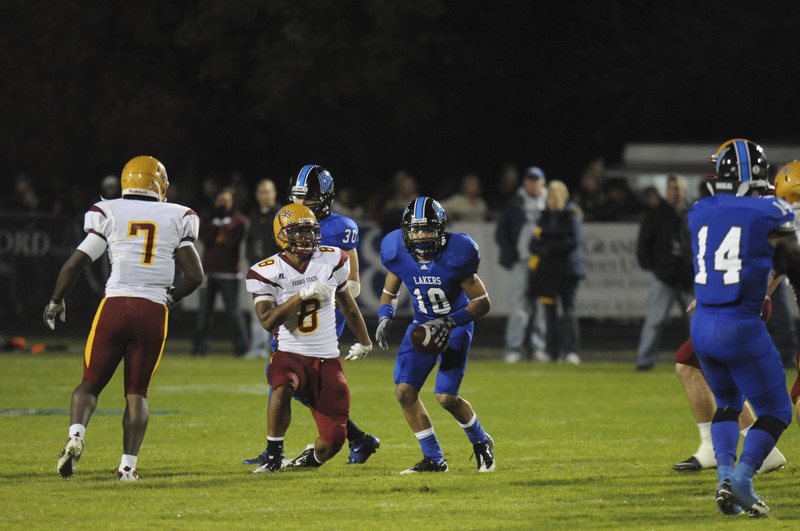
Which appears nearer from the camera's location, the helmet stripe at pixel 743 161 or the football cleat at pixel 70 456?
the helmet stripe at pixel 743 161

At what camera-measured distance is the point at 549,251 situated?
1723 cm

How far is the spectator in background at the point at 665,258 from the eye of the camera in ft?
52.6

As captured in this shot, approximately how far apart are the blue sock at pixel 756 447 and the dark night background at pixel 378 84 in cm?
2019

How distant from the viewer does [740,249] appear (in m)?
7.45

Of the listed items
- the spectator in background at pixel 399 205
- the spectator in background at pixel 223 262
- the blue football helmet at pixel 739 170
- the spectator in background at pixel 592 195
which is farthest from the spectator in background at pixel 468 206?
the blue football helmet at pixel 739 170

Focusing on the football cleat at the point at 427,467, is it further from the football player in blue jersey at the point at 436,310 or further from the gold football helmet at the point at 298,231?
the gold football helmet at the point at 298,231

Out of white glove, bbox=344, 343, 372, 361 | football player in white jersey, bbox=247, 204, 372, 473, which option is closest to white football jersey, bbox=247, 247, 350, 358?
football player in white jersey, bbox=247, 204, 372, 473

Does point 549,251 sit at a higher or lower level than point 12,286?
higher

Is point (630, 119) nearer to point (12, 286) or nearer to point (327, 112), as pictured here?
point (327, 112)

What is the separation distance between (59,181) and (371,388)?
653 inches

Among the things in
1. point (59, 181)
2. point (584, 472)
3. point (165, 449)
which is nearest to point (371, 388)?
point (165, 449)

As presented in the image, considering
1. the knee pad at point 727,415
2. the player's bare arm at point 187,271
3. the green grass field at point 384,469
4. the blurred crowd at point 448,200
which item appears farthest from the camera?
the blurred crowd at point 448,200

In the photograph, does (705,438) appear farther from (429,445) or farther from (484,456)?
(429,445)

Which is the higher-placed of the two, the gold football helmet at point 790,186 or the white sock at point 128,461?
the gold football helmet at point 790,186
